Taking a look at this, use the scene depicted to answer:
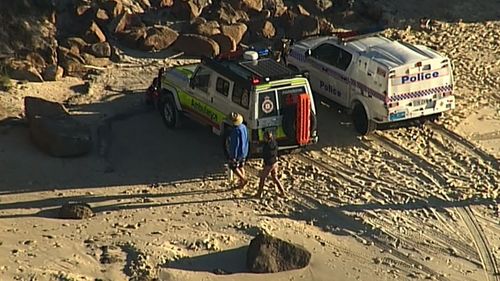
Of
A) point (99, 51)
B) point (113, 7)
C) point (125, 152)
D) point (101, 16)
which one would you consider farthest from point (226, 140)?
point (113, 7)

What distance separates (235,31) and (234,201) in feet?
26.3

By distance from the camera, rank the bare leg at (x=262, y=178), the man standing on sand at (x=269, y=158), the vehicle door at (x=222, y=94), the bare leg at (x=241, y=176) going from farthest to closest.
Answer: the vehicle door at (x=222, y=94) → the bare leg at (x=241, y=176) → the bare leg at (x=262, y=178) → the man standing on sand at (x=269, y=158)

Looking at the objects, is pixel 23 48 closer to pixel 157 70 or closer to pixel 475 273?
pixel 157 70

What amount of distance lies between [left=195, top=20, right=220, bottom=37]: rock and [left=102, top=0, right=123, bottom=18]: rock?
6.34 feet

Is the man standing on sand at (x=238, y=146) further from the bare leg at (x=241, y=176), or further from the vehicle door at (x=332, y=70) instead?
the vehicle door at (x=332, y=70)

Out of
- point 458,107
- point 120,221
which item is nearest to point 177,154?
point 120,221

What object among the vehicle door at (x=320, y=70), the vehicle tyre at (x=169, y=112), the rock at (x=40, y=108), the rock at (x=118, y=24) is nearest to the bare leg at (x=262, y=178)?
the vehicle tyre at (x=169, y=112)

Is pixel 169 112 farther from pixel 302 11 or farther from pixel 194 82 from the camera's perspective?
pixel 302 11

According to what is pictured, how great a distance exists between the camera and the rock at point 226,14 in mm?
25812

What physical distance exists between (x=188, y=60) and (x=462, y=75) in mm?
6264

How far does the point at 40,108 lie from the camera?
2017cm

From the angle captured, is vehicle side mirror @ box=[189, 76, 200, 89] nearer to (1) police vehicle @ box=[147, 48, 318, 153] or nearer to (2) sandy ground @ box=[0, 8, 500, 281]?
(1) police vehicle @ box=[147, 48, 318, 153]

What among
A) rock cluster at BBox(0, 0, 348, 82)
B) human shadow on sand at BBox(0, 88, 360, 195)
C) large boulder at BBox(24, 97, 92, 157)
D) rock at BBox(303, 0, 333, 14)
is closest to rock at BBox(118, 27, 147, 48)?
rock cluster at BBox(0, 0, 348, 82)

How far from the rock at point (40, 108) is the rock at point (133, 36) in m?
4.33
